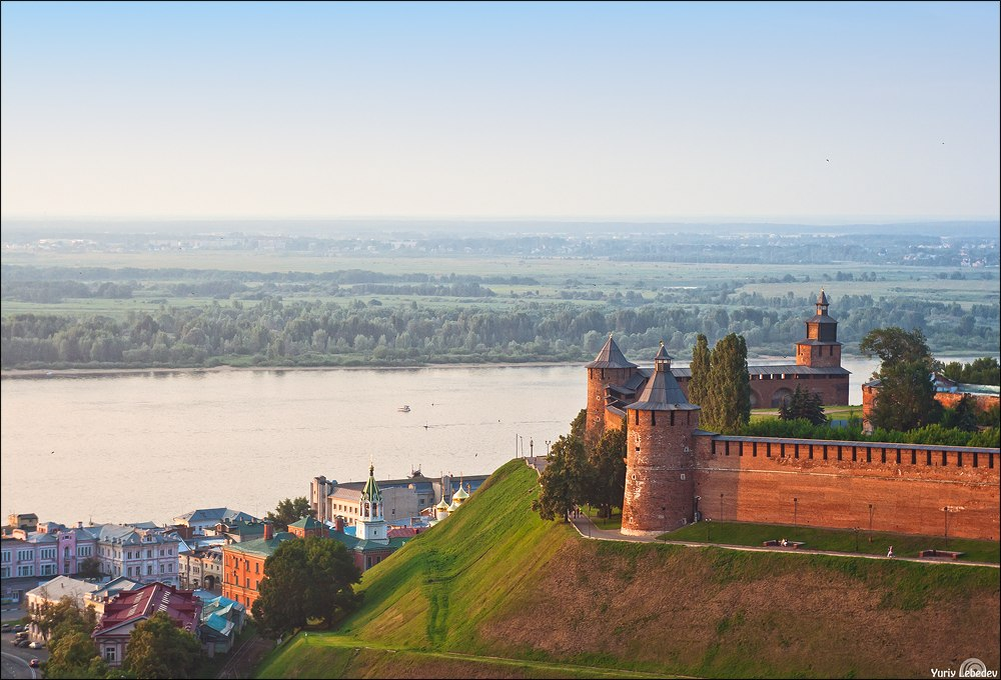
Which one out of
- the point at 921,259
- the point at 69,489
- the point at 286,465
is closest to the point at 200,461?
the point at 286,465

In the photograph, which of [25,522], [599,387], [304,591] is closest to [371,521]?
[25,522]

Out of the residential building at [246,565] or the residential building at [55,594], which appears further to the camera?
the residential building at [246,565]

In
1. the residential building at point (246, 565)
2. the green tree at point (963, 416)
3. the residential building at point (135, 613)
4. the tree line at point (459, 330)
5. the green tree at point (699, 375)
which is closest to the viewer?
the green tree at point (963, 416)

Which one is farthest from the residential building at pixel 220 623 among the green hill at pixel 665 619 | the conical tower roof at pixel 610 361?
the conical tower roof at pixel 610 361

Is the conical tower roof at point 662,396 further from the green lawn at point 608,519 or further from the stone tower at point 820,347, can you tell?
the stone tower at point 820,347

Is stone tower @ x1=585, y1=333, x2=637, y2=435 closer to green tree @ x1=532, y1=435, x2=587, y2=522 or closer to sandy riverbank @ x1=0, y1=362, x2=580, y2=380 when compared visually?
green tree @ x1=532, y1=435, x2=587, y2=522

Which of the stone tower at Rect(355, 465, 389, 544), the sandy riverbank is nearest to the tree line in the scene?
the sandy riverbank
